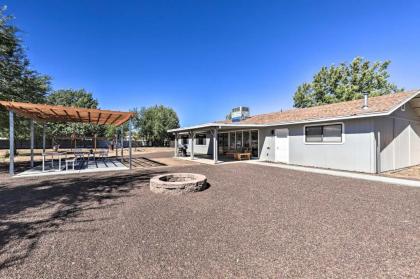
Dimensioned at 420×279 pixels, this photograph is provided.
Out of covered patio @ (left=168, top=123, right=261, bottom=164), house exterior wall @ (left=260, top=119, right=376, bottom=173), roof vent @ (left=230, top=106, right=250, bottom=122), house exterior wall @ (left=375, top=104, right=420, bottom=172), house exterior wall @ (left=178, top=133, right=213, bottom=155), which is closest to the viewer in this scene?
house exterior wall @ (left=260, top=119, right=376, bottom=173)

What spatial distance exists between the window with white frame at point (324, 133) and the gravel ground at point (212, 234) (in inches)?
176

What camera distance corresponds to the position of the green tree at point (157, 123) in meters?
42.0

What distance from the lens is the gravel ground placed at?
272 centimetres

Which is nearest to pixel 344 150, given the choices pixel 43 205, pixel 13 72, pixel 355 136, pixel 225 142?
pixel 355 136

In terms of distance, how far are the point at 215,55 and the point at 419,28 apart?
48.8 ft

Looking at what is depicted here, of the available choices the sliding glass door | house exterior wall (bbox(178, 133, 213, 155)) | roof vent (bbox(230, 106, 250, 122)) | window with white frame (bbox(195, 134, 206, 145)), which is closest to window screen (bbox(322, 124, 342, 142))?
the sliding glass door

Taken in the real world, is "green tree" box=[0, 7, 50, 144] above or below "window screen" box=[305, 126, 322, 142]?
above

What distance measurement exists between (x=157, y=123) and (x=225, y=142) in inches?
973

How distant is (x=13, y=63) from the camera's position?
41.3 ft

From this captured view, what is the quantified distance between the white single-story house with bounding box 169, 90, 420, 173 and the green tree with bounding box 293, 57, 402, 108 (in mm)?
18397

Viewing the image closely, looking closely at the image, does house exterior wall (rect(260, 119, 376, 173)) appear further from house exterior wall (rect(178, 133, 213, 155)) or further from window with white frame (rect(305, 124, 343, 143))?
house exterior wall (rect(178, 133, 213, 155))

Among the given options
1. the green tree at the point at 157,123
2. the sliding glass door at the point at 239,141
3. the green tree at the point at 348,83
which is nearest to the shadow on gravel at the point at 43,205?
the sliding glass door at the point at 239,141

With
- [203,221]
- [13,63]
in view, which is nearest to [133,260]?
[203,221]

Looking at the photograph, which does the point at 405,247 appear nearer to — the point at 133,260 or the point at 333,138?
the point at 133,260
